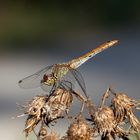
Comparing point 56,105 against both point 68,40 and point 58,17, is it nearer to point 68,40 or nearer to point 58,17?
point 68,40

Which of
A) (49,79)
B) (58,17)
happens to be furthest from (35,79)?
(58,17)

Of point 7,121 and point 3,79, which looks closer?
point 7,121

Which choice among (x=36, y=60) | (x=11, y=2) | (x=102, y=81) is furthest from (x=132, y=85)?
(x=11, y=2)

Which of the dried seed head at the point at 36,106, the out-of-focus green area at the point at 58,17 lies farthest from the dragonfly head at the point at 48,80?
the out-of-focus green area at the point at 58,17

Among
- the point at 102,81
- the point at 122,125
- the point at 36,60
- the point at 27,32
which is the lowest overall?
the point at 122,125

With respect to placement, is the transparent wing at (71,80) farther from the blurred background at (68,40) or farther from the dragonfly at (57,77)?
the blurred background at (68,40)

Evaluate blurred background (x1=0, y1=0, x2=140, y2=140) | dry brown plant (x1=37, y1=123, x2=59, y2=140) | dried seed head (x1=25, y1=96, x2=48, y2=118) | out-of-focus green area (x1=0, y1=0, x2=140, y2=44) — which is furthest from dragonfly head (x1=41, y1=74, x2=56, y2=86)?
out-of-focus green area (x1=0, y1=0, x2=140, y2=44)

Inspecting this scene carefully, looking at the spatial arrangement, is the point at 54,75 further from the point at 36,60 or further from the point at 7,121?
the point at 36,60
